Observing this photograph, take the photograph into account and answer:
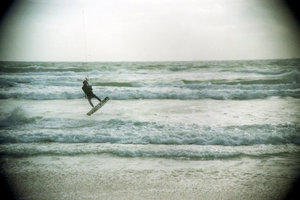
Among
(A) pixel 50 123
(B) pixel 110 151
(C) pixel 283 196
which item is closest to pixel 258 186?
(C) pixel 283 196

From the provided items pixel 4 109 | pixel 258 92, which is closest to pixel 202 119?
Answer: pixel 258 92

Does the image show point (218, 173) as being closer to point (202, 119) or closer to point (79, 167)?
point (79, 167)

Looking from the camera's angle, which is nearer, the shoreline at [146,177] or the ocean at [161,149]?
the shoreline at [146,177]

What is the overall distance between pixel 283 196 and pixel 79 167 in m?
4.27

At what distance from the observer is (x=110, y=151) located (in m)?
6.39

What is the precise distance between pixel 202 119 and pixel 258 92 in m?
9.02

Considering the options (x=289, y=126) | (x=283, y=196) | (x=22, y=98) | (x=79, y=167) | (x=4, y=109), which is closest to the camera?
(x=283, y=196)

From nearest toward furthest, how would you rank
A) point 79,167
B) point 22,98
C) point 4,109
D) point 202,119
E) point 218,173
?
point 218,173
point 79,167
point 202,119
point 4,109
point 22,98

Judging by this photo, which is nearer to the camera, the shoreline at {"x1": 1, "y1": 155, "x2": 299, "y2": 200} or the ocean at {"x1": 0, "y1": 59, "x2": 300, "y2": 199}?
the shoreline at {"x1": 1, "y1": 155, "x2": 299, "y2": 200}

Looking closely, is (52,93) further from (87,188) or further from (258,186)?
(258,186)

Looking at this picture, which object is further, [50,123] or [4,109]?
[4,109]

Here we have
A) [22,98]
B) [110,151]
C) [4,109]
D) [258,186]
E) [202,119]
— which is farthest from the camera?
[22,98]

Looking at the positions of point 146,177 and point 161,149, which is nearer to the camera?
point 146,177

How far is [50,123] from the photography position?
952 cm
